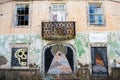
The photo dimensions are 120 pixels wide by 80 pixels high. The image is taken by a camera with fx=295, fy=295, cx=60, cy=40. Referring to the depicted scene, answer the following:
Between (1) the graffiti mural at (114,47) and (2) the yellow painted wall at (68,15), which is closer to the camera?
(1) the graffiti mural at (114,47)

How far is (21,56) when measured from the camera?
21.3 meters

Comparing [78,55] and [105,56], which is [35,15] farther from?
[105,56]

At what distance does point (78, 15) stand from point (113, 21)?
264cm

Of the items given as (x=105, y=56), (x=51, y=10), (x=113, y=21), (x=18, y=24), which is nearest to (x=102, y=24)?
(x=113, y=21)

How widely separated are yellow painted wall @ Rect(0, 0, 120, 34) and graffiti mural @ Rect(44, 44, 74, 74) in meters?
1.63

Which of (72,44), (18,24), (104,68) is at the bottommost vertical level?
(104,68)

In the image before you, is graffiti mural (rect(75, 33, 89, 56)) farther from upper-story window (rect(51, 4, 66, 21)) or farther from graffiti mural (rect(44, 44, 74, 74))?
upper-story window (rect(51, 4, 66, 21))

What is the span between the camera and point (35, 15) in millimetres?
22156

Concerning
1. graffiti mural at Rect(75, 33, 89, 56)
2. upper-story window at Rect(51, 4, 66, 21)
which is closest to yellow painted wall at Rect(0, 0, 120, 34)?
upper-story window at Rect(51, 4, 66, 21)

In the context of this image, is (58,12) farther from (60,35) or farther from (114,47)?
(114,47)

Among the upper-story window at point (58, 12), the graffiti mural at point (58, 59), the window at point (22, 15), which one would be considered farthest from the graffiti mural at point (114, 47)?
the window at point (22, 15)

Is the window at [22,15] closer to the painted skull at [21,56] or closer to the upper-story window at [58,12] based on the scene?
the upper-story window at [58,12]

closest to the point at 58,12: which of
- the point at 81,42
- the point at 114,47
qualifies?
the point at 81,42

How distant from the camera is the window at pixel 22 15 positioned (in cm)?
2217
